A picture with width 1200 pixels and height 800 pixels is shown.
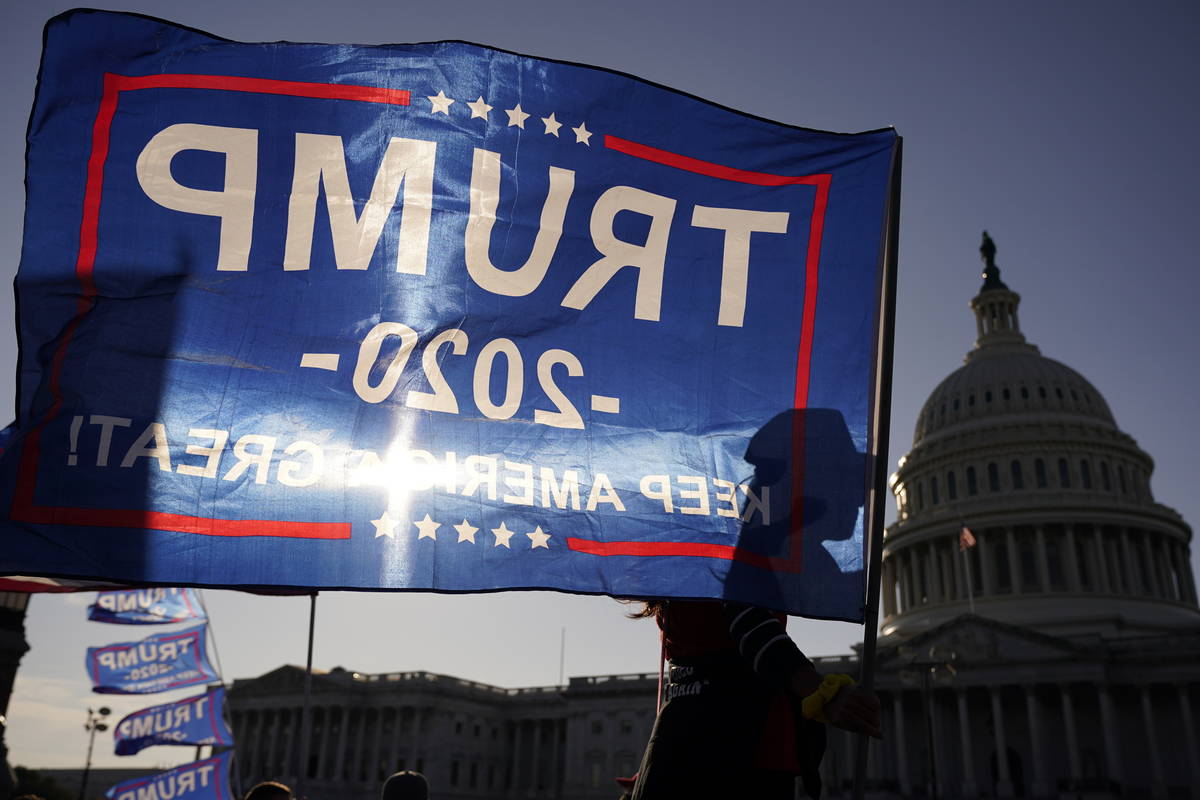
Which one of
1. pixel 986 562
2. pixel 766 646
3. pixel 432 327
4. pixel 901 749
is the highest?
pixel 986 562

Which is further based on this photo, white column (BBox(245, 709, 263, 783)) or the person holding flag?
white column (BBox(245, 709, 263, 783))

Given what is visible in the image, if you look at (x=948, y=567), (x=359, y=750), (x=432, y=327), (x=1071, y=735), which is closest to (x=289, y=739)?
(x=359, y=750)

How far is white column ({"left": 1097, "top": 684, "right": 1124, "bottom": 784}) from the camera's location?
61.8 m

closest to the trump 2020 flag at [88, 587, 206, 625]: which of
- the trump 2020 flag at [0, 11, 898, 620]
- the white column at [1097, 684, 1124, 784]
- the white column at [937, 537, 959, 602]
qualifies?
the trump 2020 flag at [0, 11, 898, 620]

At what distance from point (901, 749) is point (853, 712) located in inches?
2810

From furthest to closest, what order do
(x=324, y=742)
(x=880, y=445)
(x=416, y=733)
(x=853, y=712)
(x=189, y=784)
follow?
(x=324, y=742) → (x=416, y=733) → (x=189, y=784) → (x=880, y=445) → (x=853, y=712)

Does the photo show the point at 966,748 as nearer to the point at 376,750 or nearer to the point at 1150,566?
the point at 1150,566

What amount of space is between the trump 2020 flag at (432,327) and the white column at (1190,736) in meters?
67.2

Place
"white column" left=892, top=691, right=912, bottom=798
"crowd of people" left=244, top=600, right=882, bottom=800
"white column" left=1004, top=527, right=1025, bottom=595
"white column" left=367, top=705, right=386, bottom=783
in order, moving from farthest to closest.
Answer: "white column" left=367, top=705, right=386, bottom=783 → "white column" left=1004, top=527, right=1025, bottom=595 → "white column" left=892, top=691, right=912, bottom=798 → "crowd of people" left=244, top=600, right=882, bottom=800

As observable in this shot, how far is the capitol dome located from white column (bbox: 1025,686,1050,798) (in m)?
6.48

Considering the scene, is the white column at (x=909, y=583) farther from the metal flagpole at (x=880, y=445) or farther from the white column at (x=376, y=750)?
the metal flagpole at (x=880, y=445)

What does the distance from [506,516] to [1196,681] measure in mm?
70707

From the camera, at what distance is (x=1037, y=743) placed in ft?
212

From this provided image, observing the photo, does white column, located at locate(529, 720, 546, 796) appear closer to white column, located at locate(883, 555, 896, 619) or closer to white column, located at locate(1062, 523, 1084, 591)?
white column, located at locate(883, 555, 896, 619)
